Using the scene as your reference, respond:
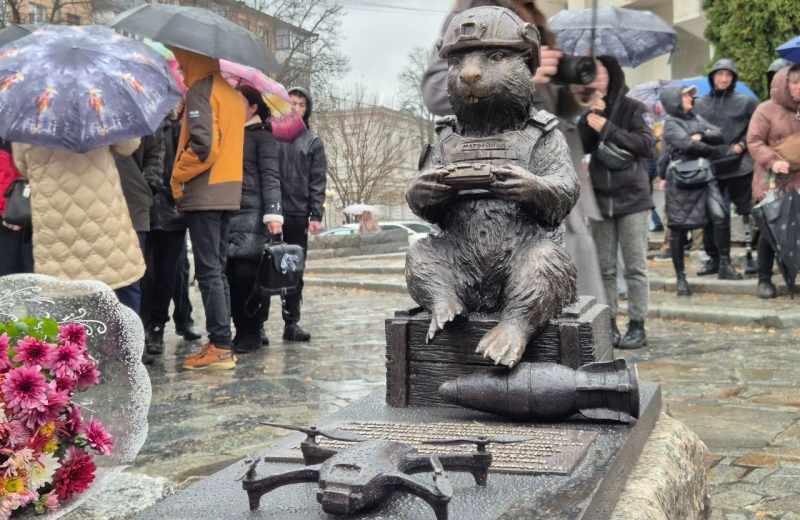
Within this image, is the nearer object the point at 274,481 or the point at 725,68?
the point at 274,481

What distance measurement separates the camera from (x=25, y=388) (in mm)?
2658

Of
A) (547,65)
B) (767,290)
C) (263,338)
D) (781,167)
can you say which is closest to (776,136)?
(781,167)

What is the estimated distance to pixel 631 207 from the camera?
6023 millimetres

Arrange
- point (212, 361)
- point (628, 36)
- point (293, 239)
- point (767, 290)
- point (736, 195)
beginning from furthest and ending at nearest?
point (736, 195), point (767, 290), point (293, 239), point (628, 36), point (212, 361)

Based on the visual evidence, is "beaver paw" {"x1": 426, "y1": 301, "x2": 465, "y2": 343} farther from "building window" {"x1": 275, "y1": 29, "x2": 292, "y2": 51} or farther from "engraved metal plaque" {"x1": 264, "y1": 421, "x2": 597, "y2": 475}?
"building window" {"x1": 275, "y1": 29, "x2": 292, "y2": 51}

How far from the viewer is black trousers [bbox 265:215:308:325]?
735 centimetres

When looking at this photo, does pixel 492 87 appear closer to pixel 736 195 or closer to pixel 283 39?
pixel 736 195

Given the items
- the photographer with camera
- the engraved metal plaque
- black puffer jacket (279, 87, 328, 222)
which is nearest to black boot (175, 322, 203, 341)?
black puffer jacket (279, 87, 328, 222)

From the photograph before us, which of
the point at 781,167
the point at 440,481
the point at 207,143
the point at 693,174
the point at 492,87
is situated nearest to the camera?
the point at 440,481

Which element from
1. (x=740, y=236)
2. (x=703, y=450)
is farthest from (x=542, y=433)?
(x=740, y=236)

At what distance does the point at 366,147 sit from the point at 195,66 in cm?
2997

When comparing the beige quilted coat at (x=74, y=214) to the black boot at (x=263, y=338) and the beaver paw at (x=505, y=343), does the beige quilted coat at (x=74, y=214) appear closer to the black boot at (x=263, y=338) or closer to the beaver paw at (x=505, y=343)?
the black boot at (x=263, y=338)

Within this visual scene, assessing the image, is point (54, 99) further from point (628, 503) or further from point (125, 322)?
point (628, 503)

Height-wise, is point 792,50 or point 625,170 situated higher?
point 792,50
